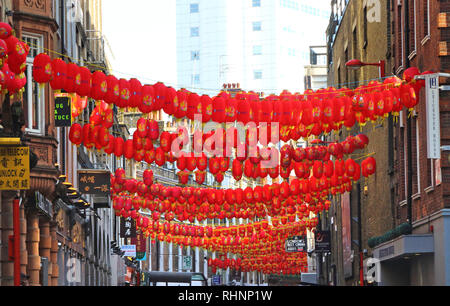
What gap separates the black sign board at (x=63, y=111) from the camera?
95.5ft

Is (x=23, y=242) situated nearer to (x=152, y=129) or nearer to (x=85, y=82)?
(x=152, y=129)

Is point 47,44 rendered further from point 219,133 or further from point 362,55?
point 362,55

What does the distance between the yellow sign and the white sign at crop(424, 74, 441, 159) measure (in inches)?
372

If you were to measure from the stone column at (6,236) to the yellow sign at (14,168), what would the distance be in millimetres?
4270

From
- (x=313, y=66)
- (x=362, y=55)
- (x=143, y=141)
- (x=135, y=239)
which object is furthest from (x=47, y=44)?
(x=313, y=66)

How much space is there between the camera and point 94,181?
36.5 meters

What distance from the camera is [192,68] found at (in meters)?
154

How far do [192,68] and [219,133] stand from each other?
12616 centimetres

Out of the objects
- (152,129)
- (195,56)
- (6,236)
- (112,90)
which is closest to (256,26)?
(195,56)

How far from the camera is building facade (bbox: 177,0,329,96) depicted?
152375 mm

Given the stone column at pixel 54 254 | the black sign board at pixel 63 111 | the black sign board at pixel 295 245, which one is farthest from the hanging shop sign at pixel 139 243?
the black sign board at pixel 63 111

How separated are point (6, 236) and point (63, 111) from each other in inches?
259

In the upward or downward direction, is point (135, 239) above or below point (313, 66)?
below

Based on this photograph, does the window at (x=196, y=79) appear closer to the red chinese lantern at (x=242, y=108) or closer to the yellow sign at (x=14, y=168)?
the red chinese lantern at (x=242, y=108)
